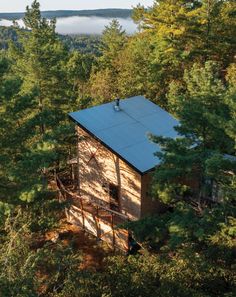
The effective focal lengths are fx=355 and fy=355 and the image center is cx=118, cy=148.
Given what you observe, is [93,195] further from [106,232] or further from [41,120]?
[41,120]

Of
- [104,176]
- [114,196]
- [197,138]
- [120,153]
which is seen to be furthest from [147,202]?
[197,138]

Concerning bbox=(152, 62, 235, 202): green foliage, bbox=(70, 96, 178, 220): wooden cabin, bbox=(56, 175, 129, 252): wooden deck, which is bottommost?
bbox=(56, 175, 129, 252): wooden deck

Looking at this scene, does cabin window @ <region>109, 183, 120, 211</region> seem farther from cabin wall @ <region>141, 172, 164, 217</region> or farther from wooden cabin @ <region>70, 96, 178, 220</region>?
cabin wall @ <region>141, 172, 164, 217</region>

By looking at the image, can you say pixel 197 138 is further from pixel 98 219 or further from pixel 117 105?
pixel 98 219

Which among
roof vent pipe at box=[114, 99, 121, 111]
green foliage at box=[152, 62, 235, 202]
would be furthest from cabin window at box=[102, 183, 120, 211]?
green foliage at box=[152, 62, 235, 202]

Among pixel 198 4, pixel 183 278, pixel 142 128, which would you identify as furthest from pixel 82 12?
pixel 183 278

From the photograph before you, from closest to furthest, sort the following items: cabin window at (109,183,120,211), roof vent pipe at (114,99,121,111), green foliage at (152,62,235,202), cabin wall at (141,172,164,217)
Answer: green foliage at (152,62,235,202), cabin wall at (141,172,164,217), cabin window at (109,183,120,211), roof vent pipe at (114,99,121,111)

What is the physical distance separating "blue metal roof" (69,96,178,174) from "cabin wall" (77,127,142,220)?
89cm

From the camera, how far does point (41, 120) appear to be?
17.9 m

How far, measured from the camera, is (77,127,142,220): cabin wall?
18.2 m

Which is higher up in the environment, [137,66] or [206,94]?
[206,94]

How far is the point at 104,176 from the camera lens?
1950 cm

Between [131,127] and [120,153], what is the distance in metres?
2.41

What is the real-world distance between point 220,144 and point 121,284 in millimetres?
6637
